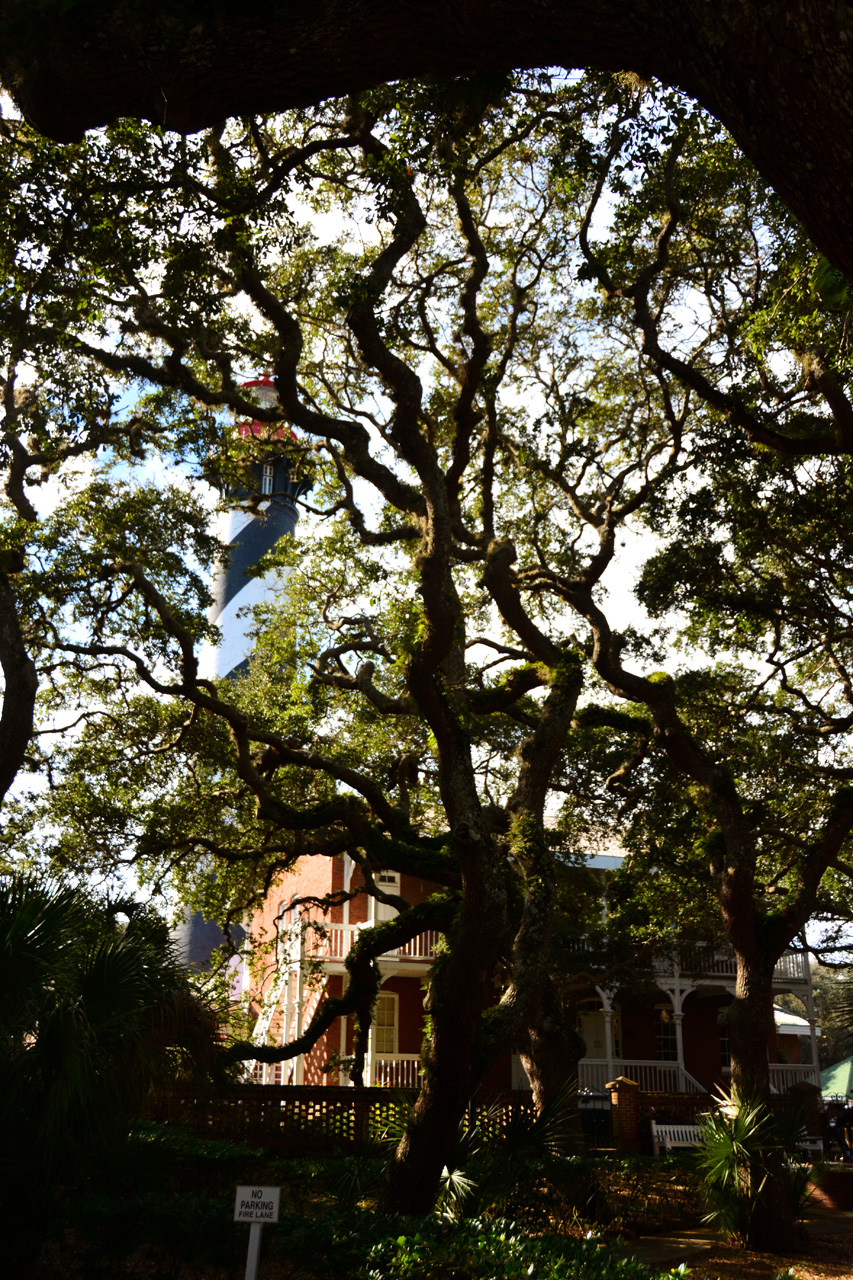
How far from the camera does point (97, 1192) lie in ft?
23.7

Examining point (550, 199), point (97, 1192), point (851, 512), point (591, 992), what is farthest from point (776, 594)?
point (591, 992)

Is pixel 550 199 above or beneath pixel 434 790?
above

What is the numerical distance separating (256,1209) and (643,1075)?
22656mm

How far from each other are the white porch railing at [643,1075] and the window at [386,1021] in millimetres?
4470

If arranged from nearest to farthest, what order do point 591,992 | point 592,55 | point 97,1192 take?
point 592,55, point 97,1192, point 591,992

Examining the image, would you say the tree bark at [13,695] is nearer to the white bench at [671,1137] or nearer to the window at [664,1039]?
the white bench at [671,1137]

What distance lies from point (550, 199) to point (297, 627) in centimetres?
848

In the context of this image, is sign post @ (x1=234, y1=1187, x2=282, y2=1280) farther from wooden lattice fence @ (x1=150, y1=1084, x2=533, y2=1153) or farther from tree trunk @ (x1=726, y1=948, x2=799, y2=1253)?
wooden lattice fence @ (x1=150, y1=1084, x2=533, y2=1153)

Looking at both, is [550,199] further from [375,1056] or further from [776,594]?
[375,1056]

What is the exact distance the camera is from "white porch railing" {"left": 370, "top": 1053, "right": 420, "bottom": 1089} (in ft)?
69.8

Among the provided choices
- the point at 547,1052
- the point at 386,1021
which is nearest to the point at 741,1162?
the point at 547,1052

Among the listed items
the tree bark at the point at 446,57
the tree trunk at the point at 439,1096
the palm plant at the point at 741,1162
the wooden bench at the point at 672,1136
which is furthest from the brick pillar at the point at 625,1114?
the tree bark at the point at 446,57

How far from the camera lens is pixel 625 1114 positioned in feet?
64.9

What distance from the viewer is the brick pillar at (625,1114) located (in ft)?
63.9
